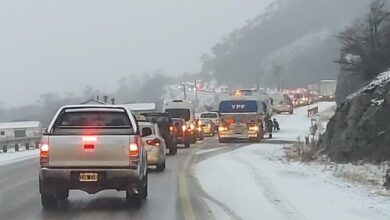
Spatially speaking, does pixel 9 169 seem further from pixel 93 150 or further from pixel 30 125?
pixel 30 125

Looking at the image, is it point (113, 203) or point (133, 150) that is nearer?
point (133, 150)

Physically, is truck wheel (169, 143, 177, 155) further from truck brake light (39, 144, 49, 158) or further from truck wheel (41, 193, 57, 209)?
truck brake light (39, 144, 49, 158)

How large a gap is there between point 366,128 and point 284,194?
865 centimetres

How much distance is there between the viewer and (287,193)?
1552 centimetres

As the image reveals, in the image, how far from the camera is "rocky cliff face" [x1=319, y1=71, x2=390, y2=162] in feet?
73.8

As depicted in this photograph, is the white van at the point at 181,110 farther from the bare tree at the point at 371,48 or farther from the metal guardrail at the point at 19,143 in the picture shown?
the bare tree at the point at 371,48

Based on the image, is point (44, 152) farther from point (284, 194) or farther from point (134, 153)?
point (284, 194)

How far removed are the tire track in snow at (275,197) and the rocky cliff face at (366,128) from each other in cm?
343

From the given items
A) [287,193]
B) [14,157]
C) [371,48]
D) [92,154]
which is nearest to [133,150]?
[92,154]

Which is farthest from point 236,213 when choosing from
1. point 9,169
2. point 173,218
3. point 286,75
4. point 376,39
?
point 286,75

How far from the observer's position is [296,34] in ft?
623

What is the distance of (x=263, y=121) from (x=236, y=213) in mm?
36478

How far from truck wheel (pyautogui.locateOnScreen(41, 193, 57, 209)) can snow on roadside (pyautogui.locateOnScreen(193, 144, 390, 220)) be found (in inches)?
126

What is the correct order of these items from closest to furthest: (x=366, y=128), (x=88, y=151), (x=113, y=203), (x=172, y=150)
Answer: (x=88, y=151) < (x=113, y=203) < (x=366, y=128) < (x=172, y=150)
